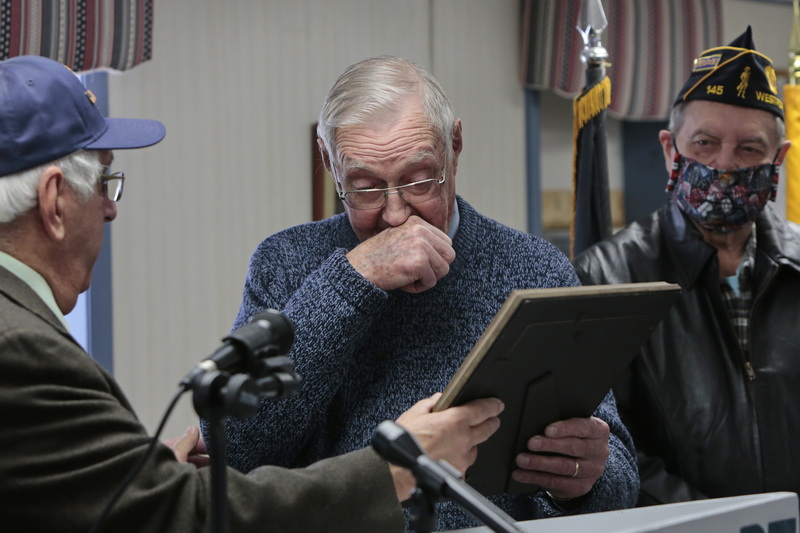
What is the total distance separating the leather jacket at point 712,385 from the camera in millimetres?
2037

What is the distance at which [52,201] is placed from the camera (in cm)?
121

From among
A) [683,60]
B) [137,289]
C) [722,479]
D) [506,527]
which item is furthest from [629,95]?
[506,527]

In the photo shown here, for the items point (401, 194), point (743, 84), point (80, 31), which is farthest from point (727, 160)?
point (80, 31)

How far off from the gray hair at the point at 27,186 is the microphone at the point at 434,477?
56 cm

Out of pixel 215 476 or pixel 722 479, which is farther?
pixel 722 479

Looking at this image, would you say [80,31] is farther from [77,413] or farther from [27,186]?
[77,413]

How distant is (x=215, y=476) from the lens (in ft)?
3.21

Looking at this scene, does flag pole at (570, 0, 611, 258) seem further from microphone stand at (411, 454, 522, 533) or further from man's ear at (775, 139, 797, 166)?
microphone stand at (411, 454, 522, 533)

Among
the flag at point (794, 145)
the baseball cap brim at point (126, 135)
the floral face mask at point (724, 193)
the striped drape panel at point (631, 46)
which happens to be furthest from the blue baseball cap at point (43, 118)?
the striped drape panel at point (631, 46)

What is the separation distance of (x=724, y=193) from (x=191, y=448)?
4.50 feet

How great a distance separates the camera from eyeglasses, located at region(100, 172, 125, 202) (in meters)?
1.32

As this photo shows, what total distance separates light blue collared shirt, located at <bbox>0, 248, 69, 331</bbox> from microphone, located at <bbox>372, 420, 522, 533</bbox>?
0.49 meters

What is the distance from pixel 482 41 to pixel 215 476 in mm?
4236

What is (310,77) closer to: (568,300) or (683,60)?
(683,60)
